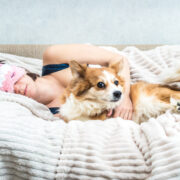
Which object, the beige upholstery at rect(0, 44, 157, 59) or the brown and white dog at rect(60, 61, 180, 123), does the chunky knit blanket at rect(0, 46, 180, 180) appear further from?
the beige upholstery at rect(0, 44, 157, 59)

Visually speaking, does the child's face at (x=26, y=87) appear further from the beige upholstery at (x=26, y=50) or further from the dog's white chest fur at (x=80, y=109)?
the beige upholstery at (x=26, y=50)

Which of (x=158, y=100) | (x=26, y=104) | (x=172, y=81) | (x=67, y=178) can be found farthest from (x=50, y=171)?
(x=172, y=81)

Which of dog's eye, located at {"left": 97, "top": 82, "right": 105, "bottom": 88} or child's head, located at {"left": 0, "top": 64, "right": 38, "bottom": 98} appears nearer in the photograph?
dog's eye, located at {"left": 97, "top": 82, "right": 105, "bottom": 88}

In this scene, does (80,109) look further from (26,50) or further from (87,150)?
(26,50)

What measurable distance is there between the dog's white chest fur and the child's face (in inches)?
10.2

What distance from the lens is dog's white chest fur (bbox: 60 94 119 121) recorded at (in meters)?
0.97

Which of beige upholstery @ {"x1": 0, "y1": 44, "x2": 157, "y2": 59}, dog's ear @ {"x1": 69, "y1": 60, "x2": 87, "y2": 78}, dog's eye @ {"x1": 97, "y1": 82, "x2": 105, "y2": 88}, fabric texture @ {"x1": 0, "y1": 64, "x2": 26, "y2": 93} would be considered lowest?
beige upholstery @ {"x1": 0, "y1": 44, "x2": 157, "y2": 59}

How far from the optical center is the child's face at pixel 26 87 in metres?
1.10

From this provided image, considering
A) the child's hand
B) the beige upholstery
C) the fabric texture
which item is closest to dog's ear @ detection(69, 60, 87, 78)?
the child's hand

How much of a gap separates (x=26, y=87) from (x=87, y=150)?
66 centimetres

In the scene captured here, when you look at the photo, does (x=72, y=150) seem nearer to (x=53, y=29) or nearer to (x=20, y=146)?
(x=20, y=146)

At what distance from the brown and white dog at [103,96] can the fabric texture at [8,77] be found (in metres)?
0.31

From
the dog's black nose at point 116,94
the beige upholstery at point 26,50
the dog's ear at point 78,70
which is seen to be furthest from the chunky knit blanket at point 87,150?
the beige upholstery at point 26,50

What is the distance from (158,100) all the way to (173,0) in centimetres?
133
